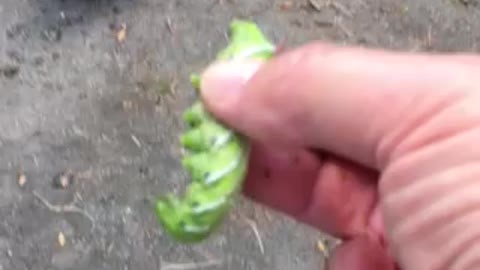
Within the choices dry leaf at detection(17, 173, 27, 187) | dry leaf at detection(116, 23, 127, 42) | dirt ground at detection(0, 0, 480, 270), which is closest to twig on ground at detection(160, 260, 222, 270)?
dirt ground at detection(0, 0, 480, 270)

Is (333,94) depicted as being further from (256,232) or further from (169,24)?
(169,24)

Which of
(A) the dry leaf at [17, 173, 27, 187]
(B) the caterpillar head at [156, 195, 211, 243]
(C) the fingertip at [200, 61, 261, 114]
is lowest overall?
(A) the dry leaf at [17, 173, 27, 187]

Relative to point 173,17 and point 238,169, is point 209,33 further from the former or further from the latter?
point 238,169

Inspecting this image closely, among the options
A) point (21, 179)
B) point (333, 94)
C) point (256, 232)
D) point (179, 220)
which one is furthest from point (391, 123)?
point (21, 179)

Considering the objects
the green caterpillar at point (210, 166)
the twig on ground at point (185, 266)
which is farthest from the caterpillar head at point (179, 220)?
the twig on ground at point (185, 266)

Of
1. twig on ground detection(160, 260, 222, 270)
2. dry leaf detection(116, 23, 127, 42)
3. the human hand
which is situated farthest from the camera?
dry leaf detection(116, 23, 127, 42)

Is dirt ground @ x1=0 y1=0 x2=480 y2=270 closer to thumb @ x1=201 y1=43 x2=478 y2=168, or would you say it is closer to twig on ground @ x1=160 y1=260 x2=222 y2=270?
twig on ground @ x1=160 y1=260 x2=222 y2=270

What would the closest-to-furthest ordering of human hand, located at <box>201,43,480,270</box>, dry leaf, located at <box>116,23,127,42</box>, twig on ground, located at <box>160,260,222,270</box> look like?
1. human hand, located at <box>201,43,480,270</box>
2. twig on ground, located at <box>160,260,222,270</box>
3. dry leaf, located at <box>116,23,127,42</box>
